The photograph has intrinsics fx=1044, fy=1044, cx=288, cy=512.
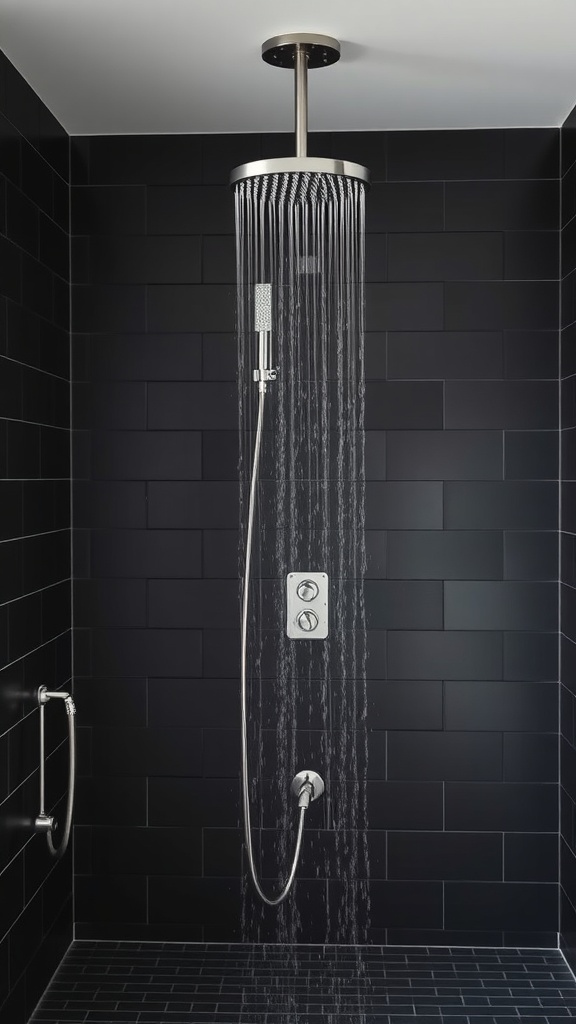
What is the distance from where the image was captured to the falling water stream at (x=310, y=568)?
10.6 ft

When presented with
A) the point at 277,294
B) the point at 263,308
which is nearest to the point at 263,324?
the point at 263,308

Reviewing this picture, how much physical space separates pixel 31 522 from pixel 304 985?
1564 millimetres

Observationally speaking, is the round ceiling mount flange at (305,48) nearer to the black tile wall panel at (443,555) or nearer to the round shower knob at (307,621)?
the black tile wall panel at (443,555)

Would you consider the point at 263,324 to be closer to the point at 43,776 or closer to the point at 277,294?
the point at 277,294

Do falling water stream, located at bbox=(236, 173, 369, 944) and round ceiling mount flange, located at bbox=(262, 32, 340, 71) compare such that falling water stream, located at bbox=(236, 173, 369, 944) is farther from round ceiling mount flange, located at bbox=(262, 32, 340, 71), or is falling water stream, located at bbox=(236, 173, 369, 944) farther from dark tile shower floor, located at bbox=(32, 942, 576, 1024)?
round ceiling mount flange, located at bbox=(262, 32, 340, 71)

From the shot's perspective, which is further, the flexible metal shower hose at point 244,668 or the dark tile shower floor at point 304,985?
the flexible metal shower hose at point 244,668

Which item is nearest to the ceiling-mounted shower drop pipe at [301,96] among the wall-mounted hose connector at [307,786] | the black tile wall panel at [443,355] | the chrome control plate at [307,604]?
the black tile wall panel at [443,355]

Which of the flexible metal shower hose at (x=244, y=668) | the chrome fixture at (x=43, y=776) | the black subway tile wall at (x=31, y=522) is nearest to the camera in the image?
the black subway tile wall at (x=31, y=522)

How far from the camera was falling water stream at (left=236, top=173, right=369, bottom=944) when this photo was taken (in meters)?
3.23

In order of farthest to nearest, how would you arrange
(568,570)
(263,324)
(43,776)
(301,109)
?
(568,570) < (263,324) < (43,776) < (301,109)

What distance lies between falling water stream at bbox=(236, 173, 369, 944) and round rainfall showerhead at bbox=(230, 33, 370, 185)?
647 millimetres

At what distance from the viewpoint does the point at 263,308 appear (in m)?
3.05

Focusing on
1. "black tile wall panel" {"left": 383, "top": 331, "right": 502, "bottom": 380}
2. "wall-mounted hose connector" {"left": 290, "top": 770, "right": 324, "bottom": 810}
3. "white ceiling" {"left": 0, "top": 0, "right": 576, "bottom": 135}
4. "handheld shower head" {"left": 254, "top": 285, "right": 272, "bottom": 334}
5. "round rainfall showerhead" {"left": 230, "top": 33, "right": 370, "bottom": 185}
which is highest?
"white ceiling" {"left": 0, "top": 0, "right": 576, "bottom": 135}

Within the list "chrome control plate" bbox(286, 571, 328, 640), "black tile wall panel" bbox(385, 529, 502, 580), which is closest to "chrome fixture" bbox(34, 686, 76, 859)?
"chrome control plate" bbox(286, 571, 328, 640)
